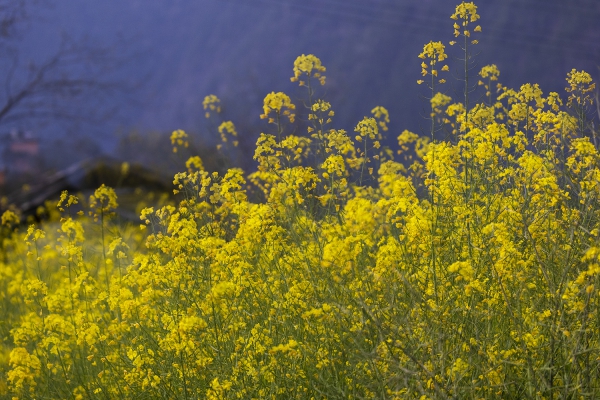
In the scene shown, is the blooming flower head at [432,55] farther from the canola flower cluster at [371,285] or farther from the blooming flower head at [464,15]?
the canola flower cluster at [371,285]

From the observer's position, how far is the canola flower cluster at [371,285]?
9.63ft

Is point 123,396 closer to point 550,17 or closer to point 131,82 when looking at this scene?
point 131,82

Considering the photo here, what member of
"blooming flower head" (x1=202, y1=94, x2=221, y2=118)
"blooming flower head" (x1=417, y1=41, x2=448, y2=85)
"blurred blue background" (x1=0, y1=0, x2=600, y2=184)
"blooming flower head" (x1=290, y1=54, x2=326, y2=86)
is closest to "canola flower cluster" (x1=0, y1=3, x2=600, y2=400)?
"blooming flower head" (x1=290, y1=54, x2=326, y2=86)

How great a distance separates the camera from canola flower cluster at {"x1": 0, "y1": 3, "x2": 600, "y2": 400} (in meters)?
2.94

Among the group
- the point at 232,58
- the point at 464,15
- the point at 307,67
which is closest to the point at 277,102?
the point at 307,67

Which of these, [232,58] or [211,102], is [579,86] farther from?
[232,58]

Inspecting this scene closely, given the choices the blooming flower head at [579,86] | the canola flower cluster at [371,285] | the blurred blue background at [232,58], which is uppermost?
the blurred blue background at [232,58]

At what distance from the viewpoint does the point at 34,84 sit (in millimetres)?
13461

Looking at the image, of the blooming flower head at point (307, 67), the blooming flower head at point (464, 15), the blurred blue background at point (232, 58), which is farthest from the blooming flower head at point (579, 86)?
the blooming flower head at point (307, 67)

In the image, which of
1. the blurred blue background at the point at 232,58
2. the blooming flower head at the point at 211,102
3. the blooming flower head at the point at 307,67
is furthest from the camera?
the blurred blue background at the point at 232,58

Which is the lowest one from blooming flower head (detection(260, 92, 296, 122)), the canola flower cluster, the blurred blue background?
the canola flower cluster

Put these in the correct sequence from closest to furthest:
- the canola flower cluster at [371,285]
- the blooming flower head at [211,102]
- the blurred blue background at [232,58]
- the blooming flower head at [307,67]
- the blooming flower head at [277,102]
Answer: the canola flower cluster at [371,285] < the blooming flower head at [277,102] < the blooming flower head at [307,67] < the blooming flower head at [211,102] < the blurred blue background at [232,58]

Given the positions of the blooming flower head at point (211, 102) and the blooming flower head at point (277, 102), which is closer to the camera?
the blooming flower head at point (277, 102)

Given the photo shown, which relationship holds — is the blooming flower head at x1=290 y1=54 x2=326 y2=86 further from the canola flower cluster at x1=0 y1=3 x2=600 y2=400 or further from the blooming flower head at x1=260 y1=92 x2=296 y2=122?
the blooming flower head at x1=260 y1=92 x2=296 y2=122
